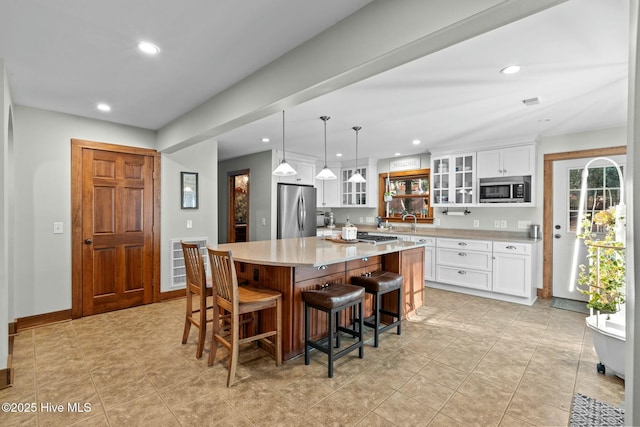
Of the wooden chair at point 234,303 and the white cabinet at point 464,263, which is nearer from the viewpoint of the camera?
the wooden chair at point 234,303

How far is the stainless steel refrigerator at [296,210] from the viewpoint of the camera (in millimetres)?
5605

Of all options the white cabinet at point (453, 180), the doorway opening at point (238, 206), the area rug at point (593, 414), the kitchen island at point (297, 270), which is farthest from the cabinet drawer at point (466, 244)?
the doorway opening at point (238, 206)

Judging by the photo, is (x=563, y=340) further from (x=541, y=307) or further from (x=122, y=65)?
(x=122, y=65)

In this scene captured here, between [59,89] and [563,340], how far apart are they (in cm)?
535

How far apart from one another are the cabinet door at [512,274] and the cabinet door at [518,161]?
1227 millimetres

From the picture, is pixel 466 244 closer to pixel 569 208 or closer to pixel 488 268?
pixel 488 268

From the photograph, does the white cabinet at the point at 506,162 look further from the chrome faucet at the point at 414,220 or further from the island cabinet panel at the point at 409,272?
the island cabinet panel at the point at 409,272

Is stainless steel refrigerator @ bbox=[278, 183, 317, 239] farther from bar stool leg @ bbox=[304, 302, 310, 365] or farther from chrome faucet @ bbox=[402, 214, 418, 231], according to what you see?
bar stool leg @ bbox=[304, 302, 310, 365]

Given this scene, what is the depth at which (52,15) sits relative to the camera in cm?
180

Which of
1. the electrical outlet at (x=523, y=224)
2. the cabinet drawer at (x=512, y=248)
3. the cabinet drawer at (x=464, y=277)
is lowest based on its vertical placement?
the cabinet drawer at (x=464, y=277)

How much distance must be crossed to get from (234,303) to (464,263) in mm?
3702

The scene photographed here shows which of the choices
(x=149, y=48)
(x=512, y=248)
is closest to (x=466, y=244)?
(x=512, y=248)

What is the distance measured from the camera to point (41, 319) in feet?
11.1

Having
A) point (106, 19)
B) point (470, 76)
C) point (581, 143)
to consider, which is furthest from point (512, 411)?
point (581, 143)
